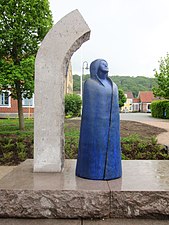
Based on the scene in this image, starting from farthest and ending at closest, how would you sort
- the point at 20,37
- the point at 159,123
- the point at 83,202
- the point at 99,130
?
the point at 159,123
the point at 20,37
the point at 99,130
the point at 83,202

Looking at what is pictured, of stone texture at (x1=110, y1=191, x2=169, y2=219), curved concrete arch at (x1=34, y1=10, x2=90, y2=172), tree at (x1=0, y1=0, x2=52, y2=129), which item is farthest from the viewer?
tree at (x1=0, y1=0, x2=52, y2=129)

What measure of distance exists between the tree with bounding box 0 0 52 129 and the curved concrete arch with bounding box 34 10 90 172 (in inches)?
228

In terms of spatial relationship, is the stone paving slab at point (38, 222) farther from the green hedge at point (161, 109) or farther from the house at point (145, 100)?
the house at point (145, 100)

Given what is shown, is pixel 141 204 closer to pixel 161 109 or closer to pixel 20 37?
pixel 20 37

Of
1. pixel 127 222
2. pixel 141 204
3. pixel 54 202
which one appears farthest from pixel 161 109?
pixel 54 202

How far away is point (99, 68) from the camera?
393cm

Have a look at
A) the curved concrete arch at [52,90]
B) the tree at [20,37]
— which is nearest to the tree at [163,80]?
the tree at [20,37]

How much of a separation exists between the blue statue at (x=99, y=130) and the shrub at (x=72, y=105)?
22.9 m

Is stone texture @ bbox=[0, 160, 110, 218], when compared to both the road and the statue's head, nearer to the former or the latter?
the statue's head

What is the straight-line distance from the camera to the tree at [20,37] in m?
9.91

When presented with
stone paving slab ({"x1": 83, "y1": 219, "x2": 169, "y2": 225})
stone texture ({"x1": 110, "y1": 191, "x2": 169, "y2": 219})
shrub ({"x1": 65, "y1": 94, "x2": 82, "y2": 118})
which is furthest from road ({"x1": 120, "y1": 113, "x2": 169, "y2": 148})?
stone paving slab ({"x1": 83, "y1": 219, "x2": 169, "y2": 225})

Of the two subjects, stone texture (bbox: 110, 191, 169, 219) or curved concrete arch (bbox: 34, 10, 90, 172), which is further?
curved concrete arch (bbox: 34, 10, 90, 172)

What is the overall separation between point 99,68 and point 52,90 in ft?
2.74

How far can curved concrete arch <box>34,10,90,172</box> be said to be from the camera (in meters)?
4.15
